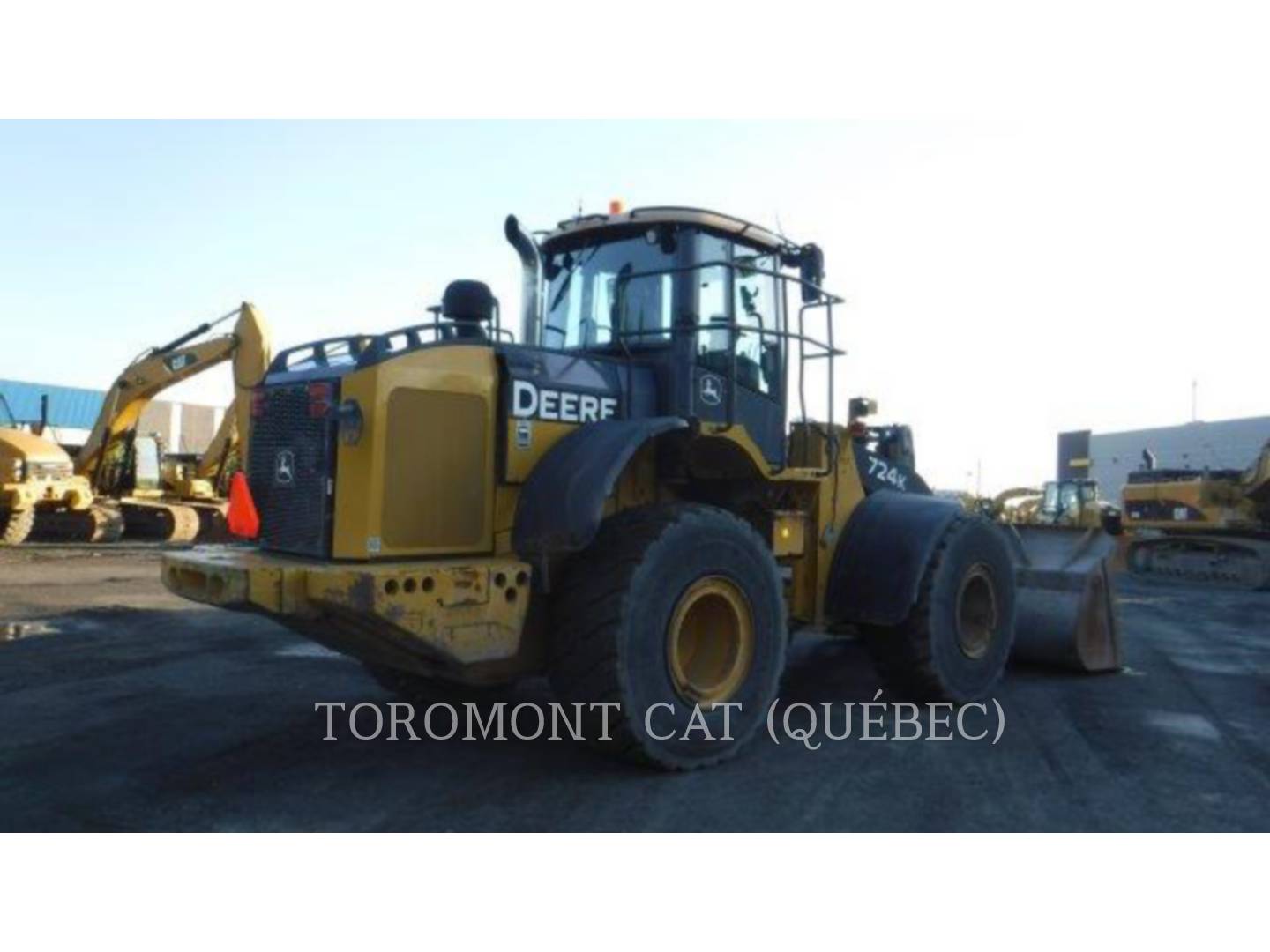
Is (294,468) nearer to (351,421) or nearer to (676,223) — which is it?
(351,421)

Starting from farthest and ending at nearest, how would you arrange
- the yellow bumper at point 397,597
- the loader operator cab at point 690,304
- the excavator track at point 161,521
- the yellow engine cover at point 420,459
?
the excavator track at point 161,521 < the loader operator cab at point 690,304 < the yellow engine cover at point 420,459 < the yellow bumper at point 397,597

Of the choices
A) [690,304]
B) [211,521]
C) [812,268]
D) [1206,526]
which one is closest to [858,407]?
[812,268]

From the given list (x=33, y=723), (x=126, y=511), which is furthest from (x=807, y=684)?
(x=126, y=511)

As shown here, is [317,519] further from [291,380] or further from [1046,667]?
[1046,667]

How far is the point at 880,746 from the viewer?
217 inches

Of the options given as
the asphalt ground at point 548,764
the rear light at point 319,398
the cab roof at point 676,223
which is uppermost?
the cab roof at point 676,223

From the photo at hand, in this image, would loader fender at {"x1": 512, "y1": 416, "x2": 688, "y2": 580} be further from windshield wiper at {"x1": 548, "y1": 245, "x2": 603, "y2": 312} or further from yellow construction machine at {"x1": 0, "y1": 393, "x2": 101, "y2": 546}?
yellow construction machine at {"x1": 0, "y1": 393, "x2": 101, "y2": 546}

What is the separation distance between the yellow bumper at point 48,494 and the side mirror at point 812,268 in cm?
1626

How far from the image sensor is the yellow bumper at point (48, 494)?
1775 centimetres

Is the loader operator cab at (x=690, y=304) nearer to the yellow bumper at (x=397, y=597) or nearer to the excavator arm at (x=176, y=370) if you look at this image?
the yellow bumper at (x=397, y=597)

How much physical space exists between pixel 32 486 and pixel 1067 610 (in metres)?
17.1

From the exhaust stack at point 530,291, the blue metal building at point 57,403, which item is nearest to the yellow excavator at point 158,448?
the exhaust stack at point 530,291

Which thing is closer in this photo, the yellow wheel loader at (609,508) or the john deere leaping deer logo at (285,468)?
the yellow wheel loader at (609,508)

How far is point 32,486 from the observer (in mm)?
17953
